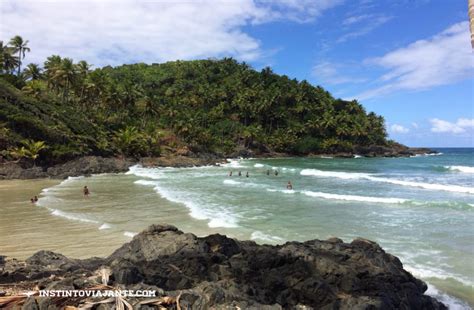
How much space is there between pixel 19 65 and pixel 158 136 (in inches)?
1094

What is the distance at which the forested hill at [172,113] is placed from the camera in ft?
172

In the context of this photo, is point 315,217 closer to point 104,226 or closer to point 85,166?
point 104,226

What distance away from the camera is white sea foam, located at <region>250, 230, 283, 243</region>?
47.9 feet

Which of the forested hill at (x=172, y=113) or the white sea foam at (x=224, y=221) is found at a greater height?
the forested hill at (x=172, y=113)

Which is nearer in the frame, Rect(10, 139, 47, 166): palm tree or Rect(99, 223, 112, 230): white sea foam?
Rect(99, 223, 112, 230): white sea foam

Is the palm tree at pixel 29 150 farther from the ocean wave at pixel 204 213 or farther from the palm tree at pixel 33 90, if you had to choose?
the ocean wave at pixel 204 213

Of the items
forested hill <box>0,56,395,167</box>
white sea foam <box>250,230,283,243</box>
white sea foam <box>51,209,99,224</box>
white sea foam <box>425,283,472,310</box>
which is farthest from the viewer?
forested hill <box>0,56,395,167</box>

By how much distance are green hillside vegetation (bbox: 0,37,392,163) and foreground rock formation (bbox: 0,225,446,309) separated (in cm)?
4184

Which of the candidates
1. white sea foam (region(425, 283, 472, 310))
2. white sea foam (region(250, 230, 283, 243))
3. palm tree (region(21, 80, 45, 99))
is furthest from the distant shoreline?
white sea foam (region(425, 283, 472, 310))

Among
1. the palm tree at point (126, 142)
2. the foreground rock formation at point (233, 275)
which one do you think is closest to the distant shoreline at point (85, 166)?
the palm tree at point (126, 142)

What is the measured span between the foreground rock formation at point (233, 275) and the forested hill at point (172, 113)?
4186 cm

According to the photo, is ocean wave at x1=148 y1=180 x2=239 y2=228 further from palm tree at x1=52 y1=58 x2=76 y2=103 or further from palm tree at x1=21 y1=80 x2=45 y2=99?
palm tree at x1=52 y1=58 x2=76 y2=103

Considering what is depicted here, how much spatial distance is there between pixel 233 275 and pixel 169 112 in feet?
290

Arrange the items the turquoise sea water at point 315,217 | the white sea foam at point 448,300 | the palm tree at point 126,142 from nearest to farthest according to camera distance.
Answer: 1. the white sea foam at point 448,300
2. the turquoise sea water at point 315,217
3. the palm tree at point 126,142
